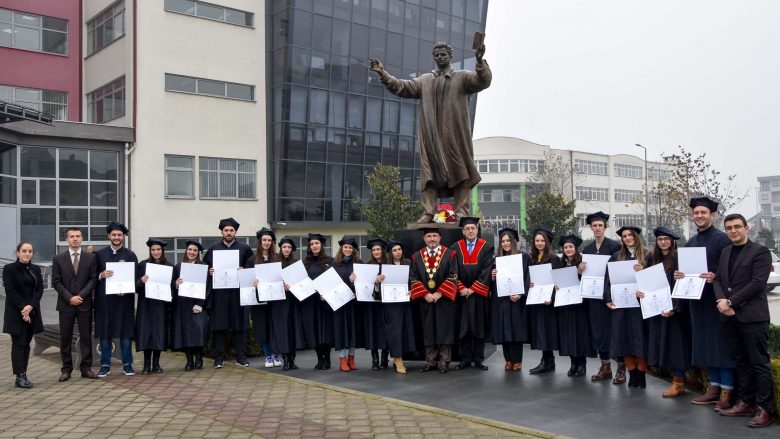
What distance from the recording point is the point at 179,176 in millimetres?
30156

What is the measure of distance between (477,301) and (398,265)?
114cm

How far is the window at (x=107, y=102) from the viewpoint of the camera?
29.9 m

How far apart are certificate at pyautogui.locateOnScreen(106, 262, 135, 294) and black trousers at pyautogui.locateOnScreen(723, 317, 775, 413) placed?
7148 mm

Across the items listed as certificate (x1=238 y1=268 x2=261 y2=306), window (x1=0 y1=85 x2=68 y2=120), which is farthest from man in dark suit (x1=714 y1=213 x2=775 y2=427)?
window (x1=0 y1=85 x2=68 y2=120)

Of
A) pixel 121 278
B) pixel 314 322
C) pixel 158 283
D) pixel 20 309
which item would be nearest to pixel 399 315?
pixel 314 322

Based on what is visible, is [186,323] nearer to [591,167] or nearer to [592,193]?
[592,193]

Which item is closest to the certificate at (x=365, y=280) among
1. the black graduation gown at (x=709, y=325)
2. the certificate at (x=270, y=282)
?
the certificate at (x=270, y=282)

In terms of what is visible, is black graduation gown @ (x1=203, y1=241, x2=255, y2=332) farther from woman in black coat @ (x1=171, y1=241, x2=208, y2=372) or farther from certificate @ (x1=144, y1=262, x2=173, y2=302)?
certificate @ (x1=144, y1=262, x2=173, y2=302)

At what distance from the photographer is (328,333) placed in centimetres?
954

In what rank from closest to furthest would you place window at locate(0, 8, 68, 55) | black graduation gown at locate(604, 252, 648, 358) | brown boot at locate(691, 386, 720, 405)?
brown boot at locate(691, 386, 720, 405), black graduation gown at locate(604, 252, 648, 358), window at locate(0, 8, 68, 55)

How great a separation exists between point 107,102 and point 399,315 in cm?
2613

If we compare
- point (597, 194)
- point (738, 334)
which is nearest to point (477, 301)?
point (738, 334)

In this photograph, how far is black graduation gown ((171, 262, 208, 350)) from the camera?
9.52 m

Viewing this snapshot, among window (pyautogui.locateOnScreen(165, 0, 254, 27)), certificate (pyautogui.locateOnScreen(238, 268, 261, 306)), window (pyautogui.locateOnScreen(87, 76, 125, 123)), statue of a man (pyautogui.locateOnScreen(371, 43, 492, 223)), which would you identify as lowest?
certificate (pyautogui.locateOnScreen(238, 268, 261, 306))
